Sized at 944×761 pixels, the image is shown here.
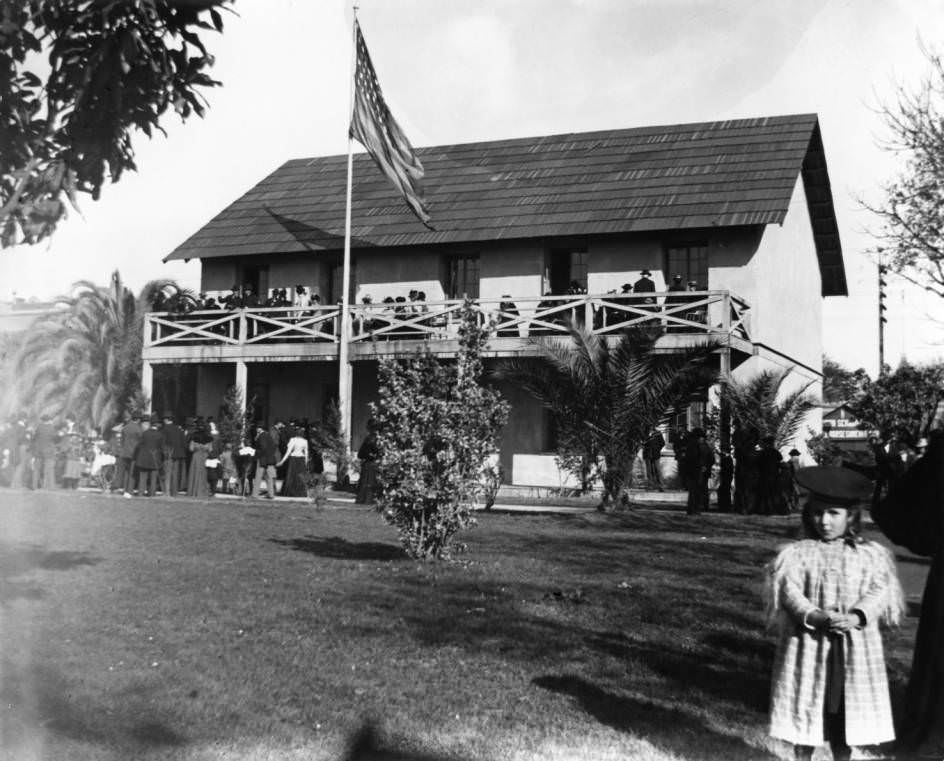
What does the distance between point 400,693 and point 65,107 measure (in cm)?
376

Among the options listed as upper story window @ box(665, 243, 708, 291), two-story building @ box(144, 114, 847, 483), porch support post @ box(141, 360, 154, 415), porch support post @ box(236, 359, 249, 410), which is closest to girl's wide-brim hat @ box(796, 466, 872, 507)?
two-story building @ box(144, 114, 847, 483)

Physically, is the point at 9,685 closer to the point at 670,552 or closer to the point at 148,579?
the point at 148,579

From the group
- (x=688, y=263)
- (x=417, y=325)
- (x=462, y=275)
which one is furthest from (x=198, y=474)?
(x=688, y=263)

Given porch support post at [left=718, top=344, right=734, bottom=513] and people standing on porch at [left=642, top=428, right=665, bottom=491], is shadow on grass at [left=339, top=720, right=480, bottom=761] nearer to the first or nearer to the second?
people standing on porch at [left=642, top=428, right=665, bottom=491]

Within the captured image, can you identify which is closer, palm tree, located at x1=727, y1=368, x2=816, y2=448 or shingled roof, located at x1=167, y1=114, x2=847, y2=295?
palm tree, located at x1=727, y1=368, x2=816, y2=448

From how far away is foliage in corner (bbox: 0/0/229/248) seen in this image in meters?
5.80

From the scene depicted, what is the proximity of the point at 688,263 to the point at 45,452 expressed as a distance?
49.5 ft

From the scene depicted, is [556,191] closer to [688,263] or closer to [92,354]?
[688,263]

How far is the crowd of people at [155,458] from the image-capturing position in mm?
21188

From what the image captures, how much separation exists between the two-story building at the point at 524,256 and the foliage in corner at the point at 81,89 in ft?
56.6

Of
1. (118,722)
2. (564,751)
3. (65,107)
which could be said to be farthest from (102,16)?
(564,751)

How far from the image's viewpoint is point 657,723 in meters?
5.79

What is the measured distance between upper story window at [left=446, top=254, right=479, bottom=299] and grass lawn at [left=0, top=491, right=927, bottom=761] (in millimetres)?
16208

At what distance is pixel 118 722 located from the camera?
18.5 ft
